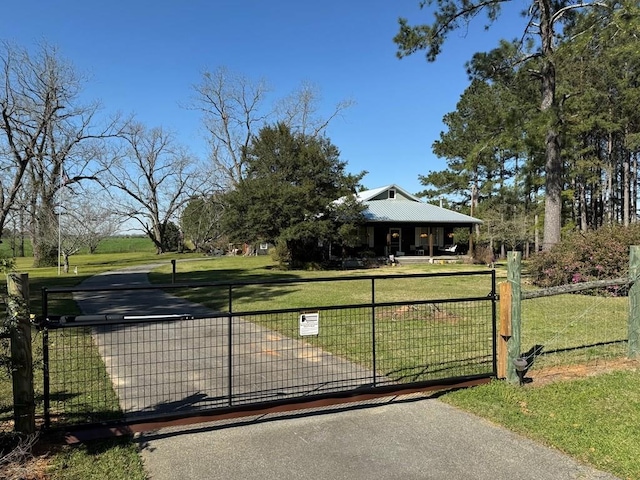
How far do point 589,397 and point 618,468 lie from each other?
152cm

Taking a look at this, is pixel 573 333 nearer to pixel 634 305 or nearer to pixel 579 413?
pixel 634 305

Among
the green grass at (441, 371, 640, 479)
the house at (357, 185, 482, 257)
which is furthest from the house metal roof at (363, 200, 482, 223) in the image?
the green grass at (441, 371, 640, 479)

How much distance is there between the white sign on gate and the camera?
13.7ft

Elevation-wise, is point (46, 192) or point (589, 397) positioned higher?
point (46, 192)

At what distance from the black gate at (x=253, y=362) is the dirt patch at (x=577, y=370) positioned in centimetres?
52

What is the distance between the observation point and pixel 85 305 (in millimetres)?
11852

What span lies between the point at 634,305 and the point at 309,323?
14.5 ft

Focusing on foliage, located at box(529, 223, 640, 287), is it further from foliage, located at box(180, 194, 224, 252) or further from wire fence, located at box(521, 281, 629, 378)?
foliage, located at box(180, 194, 224, 252)

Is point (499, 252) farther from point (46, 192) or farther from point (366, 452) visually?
point (366, 452)

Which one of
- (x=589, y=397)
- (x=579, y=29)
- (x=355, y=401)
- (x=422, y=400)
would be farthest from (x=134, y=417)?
(x=579, y=29)

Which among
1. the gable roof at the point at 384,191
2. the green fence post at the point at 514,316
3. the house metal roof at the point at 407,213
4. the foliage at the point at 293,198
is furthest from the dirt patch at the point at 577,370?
the gable roof at the point at 384,191

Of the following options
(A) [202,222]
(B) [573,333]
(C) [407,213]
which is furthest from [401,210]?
(A) [202,222]

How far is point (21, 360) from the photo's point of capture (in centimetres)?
342

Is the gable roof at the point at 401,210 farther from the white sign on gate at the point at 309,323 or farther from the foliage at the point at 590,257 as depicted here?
the white sign on gate at the point at 309,323
